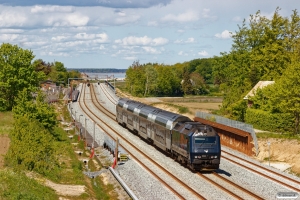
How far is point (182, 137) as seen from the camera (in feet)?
117

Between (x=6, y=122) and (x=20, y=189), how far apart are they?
4980cm

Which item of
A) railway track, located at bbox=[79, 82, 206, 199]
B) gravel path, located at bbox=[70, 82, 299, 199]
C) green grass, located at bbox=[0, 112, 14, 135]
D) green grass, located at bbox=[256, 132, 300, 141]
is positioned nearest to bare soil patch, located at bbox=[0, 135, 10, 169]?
green grass, located at bbox=[0, 112, 14, 135]

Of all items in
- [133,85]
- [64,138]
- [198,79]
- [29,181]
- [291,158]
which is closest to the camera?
[29,181]

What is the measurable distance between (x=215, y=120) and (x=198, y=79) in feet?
399

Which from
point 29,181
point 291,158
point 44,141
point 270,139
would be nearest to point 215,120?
point 270,139

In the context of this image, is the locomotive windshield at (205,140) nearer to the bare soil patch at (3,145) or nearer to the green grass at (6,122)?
the bare soil patch at (3,145)

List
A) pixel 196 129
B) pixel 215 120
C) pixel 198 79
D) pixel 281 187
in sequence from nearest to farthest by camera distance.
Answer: pixel 281 187
pixel 196 129
pixel 215 120
pixel 198 79

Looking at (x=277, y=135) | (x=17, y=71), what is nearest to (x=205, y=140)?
(x=277, y=135)

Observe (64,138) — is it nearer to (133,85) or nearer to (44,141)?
(44,141)

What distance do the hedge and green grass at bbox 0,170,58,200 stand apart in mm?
30365

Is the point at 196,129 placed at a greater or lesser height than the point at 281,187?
greater

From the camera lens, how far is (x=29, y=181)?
85.3ft

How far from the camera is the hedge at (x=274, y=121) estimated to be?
49062 millimetres

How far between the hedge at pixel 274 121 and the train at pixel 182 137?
12.9 meters
